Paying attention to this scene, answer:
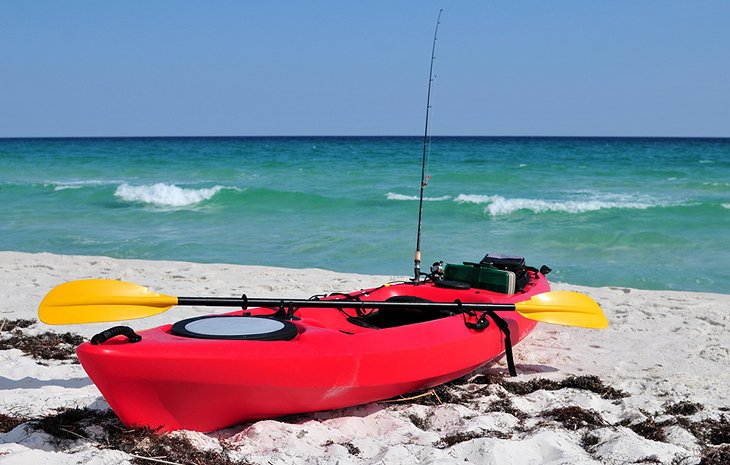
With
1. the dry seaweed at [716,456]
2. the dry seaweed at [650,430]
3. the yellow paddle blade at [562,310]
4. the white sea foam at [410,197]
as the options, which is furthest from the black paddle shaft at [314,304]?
the white sea foam at [410,197]

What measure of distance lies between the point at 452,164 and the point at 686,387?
22.3 metres

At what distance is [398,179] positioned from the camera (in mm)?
20609

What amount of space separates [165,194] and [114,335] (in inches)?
583

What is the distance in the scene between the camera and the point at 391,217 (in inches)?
530

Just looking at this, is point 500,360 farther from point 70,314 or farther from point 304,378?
point 70,314

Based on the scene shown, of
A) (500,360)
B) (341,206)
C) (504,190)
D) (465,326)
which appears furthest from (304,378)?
(504,190)

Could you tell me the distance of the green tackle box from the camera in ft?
17.0

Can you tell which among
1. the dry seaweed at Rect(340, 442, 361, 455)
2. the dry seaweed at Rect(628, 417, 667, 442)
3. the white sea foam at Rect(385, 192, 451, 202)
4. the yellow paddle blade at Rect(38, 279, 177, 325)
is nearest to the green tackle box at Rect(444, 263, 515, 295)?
the dry seaweed at Rect(628, 417, 667, 442)

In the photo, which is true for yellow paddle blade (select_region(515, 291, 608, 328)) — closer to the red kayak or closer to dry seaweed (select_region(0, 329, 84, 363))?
the red kayak

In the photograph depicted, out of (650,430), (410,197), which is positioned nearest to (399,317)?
(650,430)

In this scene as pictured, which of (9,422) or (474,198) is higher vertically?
(474,198)

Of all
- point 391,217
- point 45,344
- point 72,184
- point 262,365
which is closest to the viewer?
point 262,365

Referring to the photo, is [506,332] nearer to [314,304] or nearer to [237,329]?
[314,304]

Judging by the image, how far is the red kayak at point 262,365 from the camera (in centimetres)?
316
